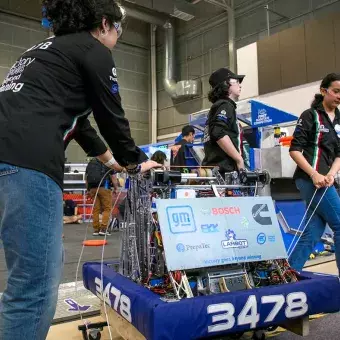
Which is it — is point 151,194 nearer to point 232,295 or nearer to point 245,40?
point 232,295

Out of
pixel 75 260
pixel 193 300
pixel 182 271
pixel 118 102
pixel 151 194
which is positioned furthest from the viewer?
pixel 75 260

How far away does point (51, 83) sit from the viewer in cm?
110

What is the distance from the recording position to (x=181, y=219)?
1.74 meters

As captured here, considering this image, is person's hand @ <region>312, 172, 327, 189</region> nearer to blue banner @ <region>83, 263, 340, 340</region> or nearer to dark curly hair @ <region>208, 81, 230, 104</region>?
blue banner @ <region>83, 263, 340, 340</region>

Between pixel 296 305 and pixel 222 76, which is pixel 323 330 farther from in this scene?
pixel 222 76

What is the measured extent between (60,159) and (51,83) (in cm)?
21

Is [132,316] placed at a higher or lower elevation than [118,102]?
lower

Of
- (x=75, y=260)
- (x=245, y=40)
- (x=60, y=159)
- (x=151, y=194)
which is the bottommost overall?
(x=75, y=260)

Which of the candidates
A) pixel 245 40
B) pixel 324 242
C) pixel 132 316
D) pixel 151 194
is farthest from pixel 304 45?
pixel 132 316

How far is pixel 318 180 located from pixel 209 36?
10.4m

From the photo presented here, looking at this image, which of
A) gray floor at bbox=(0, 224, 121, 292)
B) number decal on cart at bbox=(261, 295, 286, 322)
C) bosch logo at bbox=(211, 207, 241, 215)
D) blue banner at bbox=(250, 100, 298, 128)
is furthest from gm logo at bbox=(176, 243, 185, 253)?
blue banner at bbox=(250, 100, 298, 128)

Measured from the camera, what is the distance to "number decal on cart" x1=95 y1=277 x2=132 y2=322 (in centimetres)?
157

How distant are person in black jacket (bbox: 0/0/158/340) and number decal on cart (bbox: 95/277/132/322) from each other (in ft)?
1.68

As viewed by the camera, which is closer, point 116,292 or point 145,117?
point 116,292
